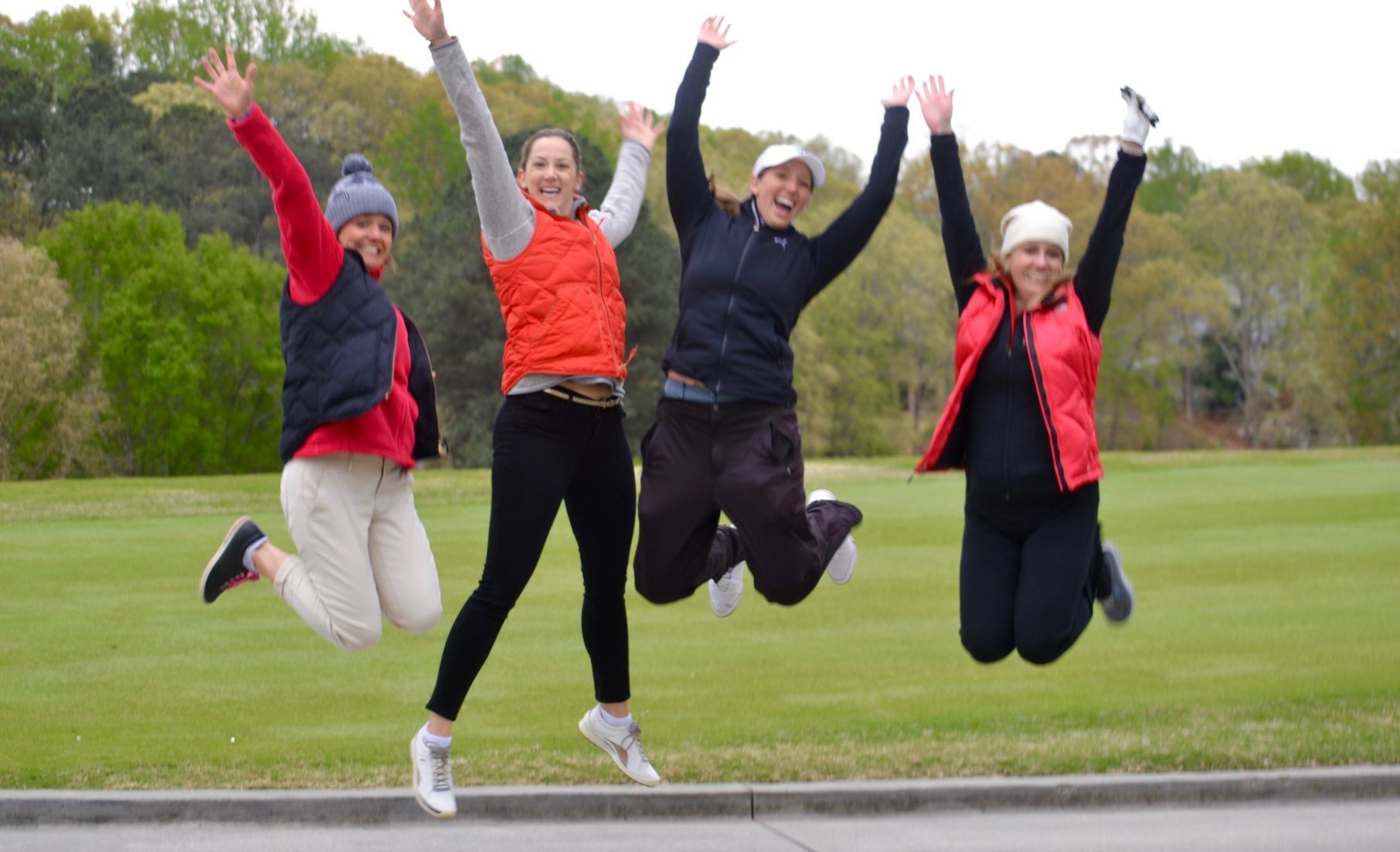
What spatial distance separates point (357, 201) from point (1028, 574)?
2915mm

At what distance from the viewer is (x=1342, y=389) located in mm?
61844

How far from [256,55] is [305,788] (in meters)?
73.6

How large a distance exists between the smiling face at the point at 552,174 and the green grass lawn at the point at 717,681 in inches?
112

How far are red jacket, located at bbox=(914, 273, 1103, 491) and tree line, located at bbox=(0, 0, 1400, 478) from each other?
28111mm

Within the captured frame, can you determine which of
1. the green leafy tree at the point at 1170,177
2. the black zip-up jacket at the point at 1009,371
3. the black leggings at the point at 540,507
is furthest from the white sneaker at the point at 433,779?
the green leafy tree at the point at 1170,177

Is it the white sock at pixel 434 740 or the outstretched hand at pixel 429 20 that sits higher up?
the outstretched hand at pixel 429 20

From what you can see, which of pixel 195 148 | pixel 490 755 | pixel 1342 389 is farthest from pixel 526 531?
pixel 1342 389

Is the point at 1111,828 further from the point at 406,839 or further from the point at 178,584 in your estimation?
the point at 178,584

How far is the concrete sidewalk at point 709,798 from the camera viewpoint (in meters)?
7.05

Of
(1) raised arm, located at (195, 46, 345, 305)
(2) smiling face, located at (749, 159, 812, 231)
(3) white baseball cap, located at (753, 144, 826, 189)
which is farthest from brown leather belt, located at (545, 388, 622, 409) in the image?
(3) white baseball cap, located at (753, 144, 826, 189)

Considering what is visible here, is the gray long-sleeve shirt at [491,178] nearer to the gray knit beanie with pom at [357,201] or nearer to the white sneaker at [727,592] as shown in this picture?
the gray knit beanie with pom at [357,201]

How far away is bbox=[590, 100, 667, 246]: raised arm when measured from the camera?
6.45 m

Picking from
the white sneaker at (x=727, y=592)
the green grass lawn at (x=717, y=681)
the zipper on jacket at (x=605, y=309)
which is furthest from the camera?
the green grass lawn at (x=717, y=681)

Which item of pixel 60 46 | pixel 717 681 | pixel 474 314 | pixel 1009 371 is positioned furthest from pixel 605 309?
pixel 60 46
